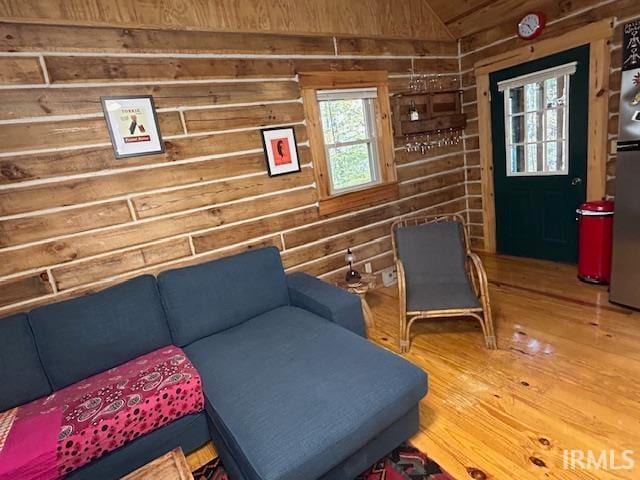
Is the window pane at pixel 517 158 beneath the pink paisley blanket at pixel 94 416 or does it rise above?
above

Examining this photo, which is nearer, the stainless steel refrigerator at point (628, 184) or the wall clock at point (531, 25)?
the stainless steel refrigerator at point (628, 184)

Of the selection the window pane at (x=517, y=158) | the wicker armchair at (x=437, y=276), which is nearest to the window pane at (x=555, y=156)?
the window pane at (x=517, y=158)

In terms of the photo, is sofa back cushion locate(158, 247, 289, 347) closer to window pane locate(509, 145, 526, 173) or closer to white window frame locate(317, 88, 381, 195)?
white window frame locate(317, 88, 381, 195)

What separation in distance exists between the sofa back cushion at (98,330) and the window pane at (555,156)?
3699mm

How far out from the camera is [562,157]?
3340 millimetres

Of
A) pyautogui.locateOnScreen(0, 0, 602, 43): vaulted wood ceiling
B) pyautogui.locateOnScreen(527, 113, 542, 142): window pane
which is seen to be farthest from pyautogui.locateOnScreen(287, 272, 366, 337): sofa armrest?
pyautogui.locateOnScreen(527, 113, 542, 142): window pane

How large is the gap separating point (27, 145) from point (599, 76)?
417 centimetres

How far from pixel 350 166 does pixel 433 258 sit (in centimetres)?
121

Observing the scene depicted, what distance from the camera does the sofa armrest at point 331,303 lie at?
2.18 metres

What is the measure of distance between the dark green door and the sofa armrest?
254cm

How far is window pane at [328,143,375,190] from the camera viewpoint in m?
3.29

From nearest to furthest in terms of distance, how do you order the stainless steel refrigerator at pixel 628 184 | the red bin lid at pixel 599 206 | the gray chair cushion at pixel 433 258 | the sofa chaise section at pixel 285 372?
the sofa chaise section at pixel 285 372 → the stainless steel refrigerator at pixel 628 184 → the gray chair cushion at pixel 433 258 → the red bin lid at pixel 599 206

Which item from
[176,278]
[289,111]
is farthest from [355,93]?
[176,278]

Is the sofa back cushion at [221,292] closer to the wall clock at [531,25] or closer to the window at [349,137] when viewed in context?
the window at [349,137]
